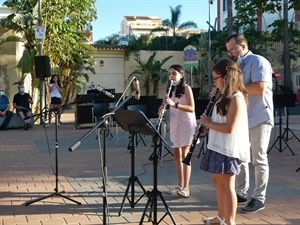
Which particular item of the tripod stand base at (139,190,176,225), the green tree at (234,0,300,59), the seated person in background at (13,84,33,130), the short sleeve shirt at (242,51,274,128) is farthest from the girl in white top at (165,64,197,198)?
the green tree at (234,0,300,59)

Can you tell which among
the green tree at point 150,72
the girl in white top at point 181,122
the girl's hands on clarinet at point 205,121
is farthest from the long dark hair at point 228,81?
the green tree at point 150,72

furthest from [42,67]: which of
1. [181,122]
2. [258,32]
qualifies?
[258,32]

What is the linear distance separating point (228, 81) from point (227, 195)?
3.42 ft

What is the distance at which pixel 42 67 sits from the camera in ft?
26.9

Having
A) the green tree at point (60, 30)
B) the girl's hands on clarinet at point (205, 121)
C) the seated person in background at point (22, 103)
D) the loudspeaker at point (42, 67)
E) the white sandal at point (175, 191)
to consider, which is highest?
the green tree at point (60, 30)

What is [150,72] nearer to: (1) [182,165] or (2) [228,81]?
(1) [182,165]

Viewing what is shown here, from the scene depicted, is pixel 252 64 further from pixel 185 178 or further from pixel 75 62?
pixel 75 62

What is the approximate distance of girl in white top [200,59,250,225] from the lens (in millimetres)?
3721

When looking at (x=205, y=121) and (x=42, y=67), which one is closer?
(x=205, y=121)

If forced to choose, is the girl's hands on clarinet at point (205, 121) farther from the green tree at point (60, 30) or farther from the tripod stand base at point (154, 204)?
the green tree at point (60, 30)

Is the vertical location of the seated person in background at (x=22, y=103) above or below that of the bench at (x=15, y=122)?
above

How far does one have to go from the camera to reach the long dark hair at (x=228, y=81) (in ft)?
12.3

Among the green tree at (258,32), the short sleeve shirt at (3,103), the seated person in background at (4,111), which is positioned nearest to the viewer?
the seated person in background at (4,111)

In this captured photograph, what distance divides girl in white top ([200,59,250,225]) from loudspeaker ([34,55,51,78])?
4.84m
